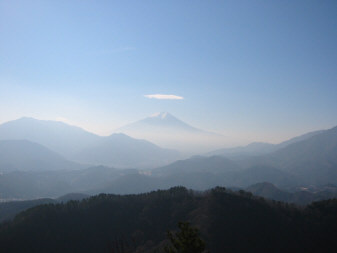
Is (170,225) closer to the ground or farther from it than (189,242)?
closer to the ground

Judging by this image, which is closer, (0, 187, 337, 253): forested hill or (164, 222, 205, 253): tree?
(164, 222, 205, 253): tree

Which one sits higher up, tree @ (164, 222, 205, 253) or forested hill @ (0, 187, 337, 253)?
tree @ (164, 222, 205, 253)

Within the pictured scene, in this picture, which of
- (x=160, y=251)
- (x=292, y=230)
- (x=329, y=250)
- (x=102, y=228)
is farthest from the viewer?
(x=102, y=228)

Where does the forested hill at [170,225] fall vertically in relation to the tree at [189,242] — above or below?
below

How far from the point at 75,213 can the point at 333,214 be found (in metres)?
129

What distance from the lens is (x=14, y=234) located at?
119 m

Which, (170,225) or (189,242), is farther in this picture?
(170,225)

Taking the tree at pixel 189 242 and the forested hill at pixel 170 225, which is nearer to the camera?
the tree at pixel 189 242

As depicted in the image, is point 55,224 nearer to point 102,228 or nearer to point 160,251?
point 102,228

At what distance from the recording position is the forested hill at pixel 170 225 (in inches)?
4331

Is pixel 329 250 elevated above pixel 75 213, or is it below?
below

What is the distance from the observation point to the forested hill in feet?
361

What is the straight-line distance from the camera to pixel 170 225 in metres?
134

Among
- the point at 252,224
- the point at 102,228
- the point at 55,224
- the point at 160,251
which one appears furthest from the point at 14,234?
the point at 252,224
